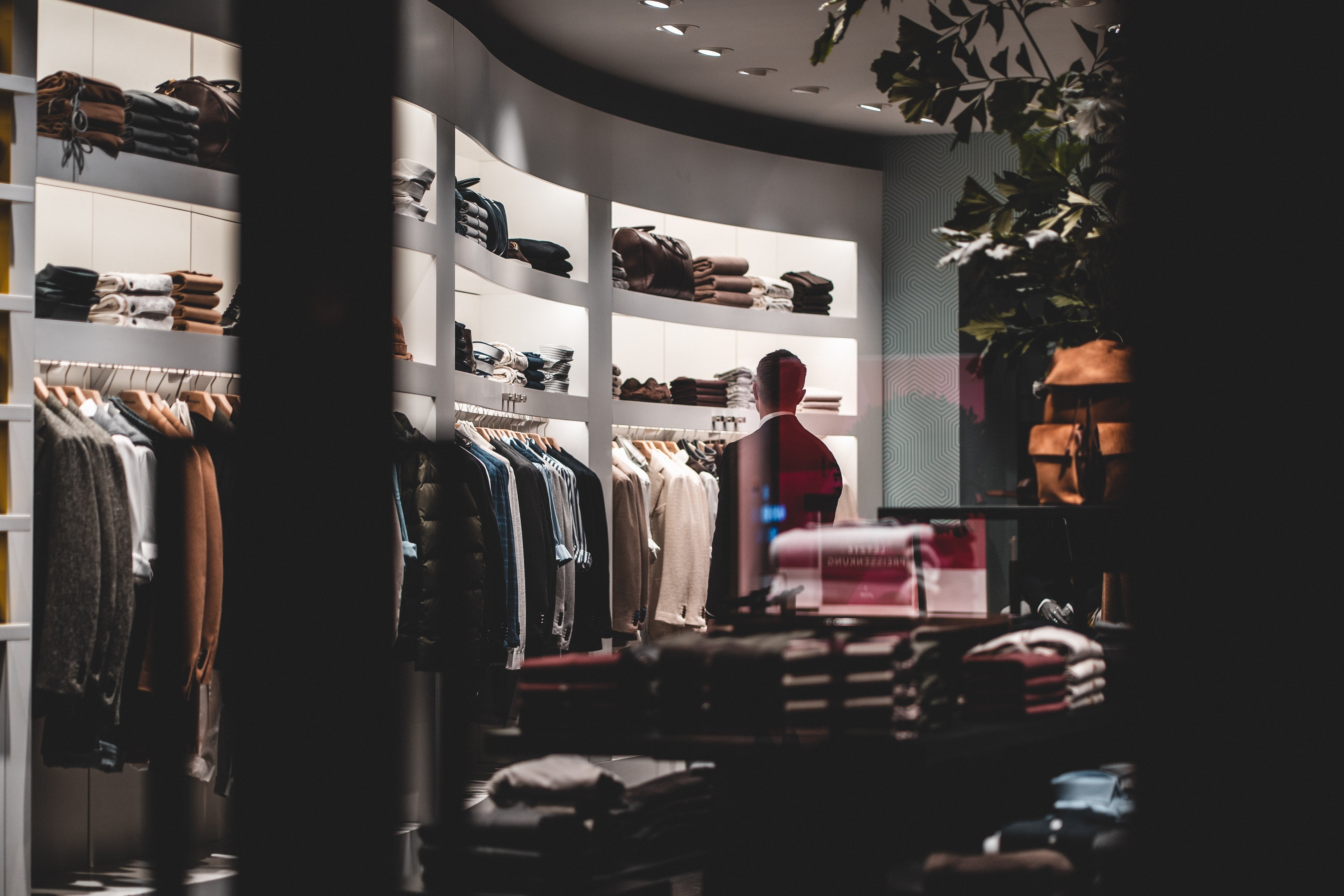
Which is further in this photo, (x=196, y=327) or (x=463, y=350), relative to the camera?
(x=463, y=350)

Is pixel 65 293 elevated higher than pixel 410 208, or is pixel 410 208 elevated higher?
pixel 410 208

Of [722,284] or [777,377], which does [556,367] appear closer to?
[722,284]

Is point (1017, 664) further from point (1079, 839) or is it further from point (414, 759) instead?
point (414, 759)

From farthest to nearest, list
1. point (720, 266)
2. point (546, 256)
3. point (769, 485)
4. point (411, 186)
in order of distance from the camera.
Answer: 1. point (720, 266)
2. point (546, 256)
3. point (411, 186)
4. point (769, 485)

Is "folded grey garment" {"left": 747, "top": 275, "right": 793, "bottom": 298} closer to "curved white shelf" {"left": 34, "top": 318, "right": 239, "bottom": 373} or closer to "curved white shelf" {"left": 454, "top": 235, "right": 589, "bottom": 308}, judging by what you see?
"curved white shelf" {"left": 454, "top": 235, "right": 589, "bottom": 308}

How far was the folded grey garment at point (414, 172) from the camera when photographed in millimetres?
4418

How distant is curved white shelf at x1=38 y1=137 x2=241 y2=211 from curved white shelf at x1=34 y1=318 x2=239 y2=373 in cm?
42

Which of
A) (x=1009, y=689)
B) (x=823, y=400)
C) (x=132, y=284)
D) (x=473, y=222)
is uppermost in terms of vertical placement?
(x=473, y=222)

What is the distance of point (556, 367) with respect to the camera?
5684mm

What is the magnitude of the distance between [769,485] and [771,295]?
4.11m

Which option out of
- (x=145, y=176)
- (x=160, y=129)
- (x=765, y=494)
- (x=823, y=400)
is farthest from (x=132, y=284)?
(x=823, y=400)

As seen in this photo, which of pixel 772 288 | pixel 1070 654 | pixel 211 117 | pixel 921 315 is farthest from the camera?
pixel 772 288

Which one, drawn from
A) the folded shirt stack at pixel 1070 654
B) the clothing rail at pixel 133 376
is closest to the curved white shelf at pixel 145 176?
the clothing rail at pixel 133 376

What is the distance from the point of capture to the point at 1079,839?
56.8 inches
